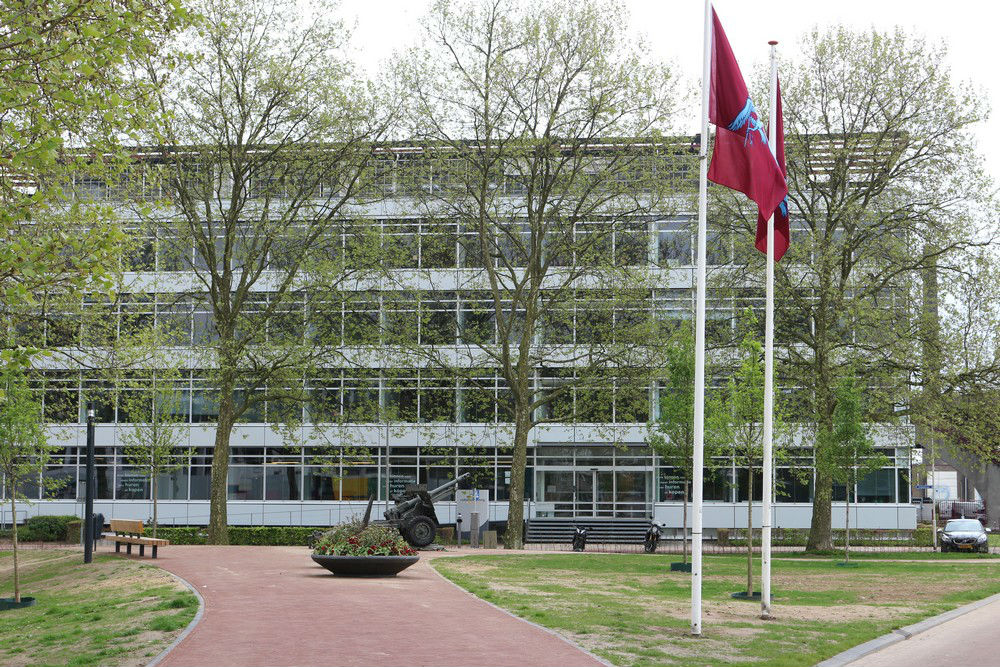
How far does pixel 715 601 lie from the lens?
62.7ft

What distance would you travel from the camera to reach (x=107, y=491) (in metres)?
47.8

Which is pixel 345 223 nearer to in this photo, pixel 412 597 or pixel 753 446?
pixel 753 446

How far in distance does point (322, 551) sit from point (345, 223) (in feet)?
58.6

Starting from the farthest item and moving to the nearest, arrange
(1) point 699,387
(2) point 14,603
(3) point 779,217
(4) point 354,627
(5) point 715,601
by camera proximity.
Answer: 1. (2) point 14,603
2. (5) point 715,601
3. (3) point 779,217
4. (1) point 699,387
5. (4) point 354,627

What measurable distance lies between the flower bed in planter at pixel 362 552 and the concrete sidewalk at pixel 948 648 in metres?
9.31

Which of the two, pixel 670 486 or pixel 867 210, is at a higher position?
pixel 867 210

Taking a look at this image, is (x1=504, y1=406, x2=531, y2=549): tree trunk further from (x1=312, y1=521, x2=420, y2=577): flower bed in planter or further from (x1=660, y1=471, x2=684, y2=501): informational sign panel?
(x1=660, y1=471, x2=684, y2=501): informational sign panel

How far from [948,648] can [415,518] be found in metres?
18.3

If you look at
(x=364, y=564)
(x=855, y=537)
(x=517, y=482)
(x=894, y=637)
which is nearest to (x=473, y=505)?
(x=517, y=482)

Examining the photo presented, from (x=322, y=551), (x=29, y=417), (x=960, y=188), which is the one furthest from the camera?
(x=960, y=188)

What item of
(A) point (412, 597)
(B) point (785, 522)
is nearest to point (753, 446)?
(A) point (412, 597)

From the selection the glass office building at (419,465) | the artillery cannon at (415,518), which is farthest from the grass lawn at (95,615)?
the glass office building at (419,465)

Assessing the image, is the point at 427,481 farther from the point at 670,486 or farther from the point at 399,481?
the point at 670,486

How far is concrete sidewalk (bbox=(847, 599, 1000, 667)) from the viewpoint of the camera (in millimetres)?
12922
